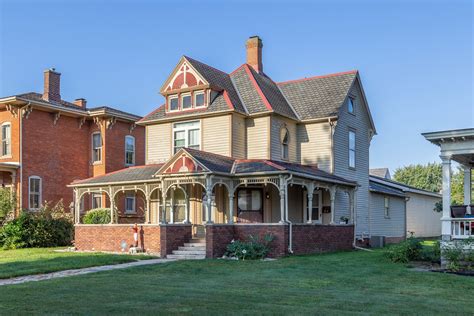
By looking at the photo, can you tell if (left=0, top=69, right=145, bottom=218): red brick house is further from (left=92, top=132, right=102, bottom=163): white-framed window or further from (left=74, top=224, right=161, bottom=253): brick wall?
(left=74, top=224, right=161, bottom=253): brick wall

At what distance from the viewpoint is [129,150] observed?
116ft

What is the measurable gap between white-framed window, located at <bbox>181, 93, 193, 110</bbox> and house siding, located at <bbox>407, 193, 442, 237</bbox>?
19174mm

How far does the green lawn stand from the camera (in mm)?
9727

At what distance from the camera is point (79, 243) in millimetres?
25594

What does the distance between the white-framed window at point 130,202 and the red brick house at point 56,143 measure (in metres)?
1.52

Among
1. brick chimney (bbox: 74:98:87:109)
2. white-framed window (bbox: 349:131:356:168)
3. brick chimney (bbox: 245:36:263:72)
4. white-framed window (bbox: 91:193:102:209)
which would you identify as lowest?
white-framed window (bbox: 91:193:102:209)

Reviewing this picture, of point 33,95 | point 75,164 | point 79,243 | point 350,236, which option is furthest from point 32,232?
point 350,236

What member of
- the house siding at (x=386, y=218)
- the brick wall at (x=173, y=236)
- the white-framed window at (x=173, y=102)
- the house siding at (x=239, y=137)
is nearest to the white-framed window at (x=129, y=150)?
the white-framed window at (x=173, y=102)

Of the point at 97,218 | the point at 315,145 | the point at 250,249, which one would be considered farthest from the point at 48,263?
the point at 315,145

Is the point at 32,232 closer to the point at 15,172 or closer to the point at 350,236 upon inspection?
the point at 15,172

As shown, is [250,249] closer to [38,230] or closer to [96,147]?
[38,230]

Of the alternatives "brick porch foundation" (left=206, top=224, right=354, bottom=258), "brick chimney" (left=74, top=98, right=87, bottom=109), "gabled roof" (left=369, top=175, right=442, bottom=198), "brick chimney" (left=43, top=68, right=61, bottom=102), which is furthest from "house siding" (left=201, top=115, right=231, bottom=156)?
"gabled roof" (left=369, top=175, right=442, bottom=198)

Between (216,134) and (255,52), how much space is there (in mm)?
6644

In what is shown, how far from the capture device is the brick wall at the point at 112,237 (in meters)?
23.0
